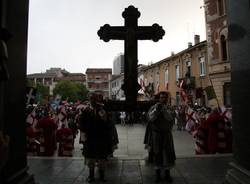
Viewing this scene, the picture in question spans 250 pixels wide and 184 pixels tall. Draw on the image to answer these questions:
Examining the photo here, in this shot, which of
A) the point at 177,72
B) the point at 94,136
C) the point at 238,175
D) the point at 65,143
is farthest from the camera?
the point at 177,72

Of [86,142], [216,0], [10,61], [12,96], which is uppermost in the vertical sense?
[216,0]

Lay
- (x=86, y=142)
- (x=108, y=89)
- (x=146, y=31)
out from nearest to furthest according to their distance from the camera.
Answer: (x=86, y=142)
(x=146, y=31)
(x=108, y=89)

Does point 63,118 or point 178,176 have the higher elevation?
point 63,118

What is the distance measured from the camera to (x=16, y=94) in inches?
178

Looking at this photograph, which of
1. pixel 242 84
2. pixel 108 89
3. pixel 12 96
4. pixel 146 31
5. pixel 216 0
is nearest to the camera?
pixel 12 96

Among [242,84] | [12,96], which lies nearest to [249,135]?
[242,84]

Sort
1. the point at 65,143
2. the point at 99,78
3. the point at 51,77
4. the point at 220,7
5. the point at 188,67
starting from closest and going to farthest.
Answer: the point at 65,143 < the point at 220,7 < the point at 188,67 < the point at 99,78 < the point at 51,77

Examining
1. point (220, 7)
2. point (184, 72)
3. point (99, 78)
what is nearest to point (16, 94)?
point (220, 7)

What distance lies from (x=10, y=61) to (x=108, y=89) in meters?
110

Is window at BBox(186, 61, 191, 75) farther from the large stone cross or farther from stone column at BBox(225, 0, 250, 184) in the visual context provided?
stone column at BBox(225, 0, 250, 184)

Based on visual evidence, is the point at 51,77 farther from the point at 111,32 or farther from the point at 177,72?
the point at 111,32

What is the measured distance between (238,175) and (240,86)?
146 cm

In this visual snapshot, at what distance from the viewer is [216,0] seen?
87.1 feet

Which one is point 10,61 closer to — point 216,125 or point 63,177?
point 63,177
